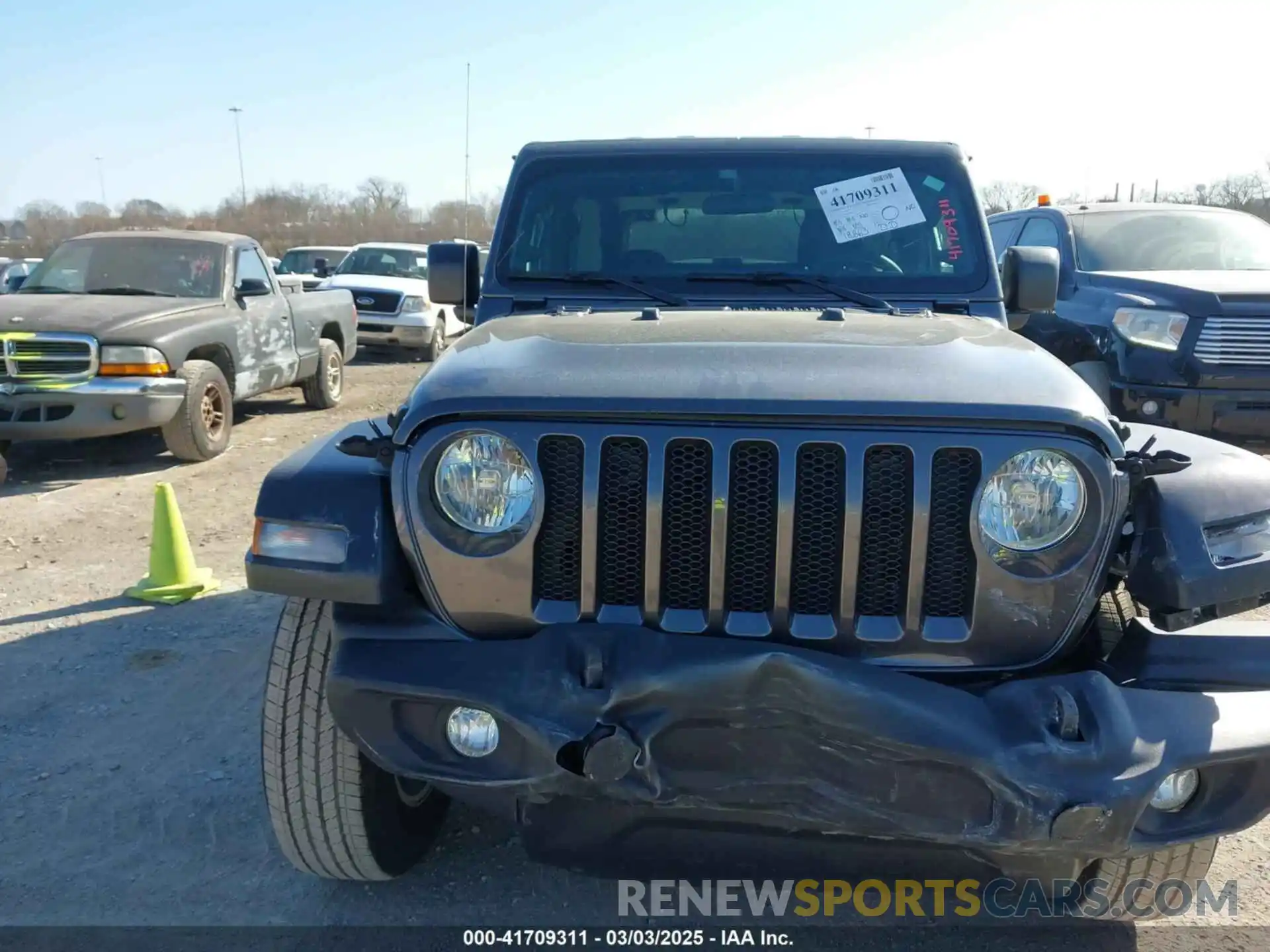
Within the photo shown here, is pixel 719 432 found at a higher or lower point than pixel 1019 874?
higher

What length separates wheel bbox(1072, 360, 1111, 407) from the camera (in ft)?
21.7

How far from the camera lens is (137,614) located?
4.72 meters

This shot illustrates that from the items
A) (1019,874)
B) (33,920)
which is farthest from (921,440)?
(33,920)


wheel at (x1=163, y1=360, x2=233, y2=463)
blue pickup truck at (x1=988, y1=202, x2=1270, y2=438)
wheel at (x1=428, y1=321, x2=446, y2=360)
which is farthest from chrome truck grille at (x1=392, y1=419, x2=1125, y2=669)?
wheel at (x1=428, y1=321, x2=446, y2=360)

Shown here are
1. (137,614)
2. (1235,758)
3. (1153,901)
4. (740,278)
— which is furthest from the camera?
(137,614)

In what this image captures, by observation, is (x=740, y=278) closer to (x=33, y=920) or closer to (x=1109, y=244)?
(x=33, y=920)

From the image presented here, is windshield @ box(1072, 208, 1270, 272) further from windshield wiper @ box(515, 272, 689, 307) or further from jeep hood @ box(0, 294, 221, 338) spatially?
jeep hood @ box(0, 294, 221, 338)

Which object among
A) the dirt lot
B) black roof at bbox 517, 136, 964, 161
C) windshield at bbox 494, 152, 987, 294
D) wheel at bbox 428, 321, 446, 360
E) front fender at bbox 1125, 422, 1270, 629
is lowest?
the dirt lot

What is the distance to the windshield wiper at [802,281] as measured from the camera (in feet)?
10.4

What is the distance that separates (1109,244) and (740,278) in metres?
5.28

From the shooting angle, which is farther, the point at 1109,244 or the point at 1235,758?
the point at 1109,244

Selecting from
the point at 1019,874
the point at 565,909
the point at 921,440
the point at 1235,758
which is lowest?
the point at 565,909

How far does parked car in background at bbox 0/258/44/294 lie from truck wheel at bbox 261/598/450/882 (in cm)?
751

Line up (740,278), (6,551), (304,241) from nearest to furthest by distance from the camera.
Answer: (740,278), (6,551), (304,241)
